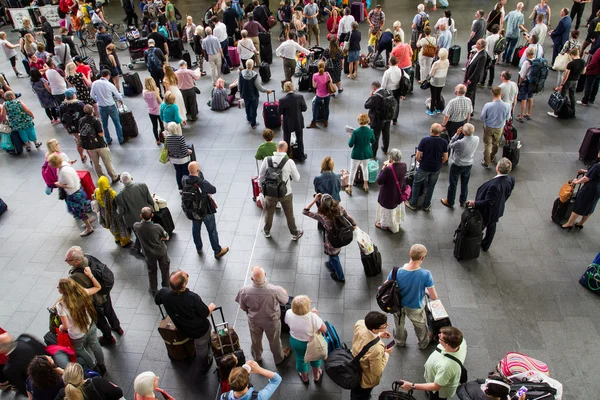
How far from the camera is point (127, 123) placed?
1101 centimetres

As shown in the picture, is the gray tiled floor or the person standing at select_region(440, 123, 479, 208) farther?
the person standing at select_region(440, 123, 479, 208)

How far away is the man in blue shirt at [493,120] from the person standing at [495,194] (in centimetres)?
227

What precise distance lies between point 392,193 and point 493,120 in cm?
297

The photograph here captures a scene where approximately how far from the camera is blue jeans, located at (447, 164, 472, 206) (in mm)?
7898

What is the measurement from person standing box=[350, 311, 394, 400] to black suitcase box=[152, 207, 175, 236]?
432 cm

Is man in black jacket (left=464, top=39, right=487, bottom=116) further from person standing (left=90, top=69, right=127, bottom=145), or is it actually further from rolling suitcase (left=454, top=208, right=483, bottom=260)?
person standing (left=90, top=69, right=127, bottom=145)

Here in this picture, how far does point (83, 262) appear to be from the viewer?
218 inches

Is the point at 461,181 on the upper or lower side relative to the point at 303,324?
lower

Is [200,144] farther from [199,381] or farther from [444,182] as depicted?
[199,381]

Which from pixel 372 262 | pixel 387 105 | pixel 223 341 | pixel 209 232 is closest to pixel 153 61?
pixel 387 105

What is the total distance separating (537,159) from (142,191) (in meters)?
7.60

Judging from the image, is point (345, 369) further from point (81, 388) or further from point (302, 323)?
point (81, 388)

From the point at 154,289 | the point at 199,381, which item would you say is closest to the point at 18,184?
the point at 154,289

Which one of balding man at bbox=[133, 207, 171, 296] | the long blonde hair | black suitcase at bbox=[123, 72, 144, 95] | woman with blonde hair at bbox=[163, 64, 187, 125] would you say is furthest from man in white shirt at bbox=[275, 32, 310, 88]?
the long blonde hair
